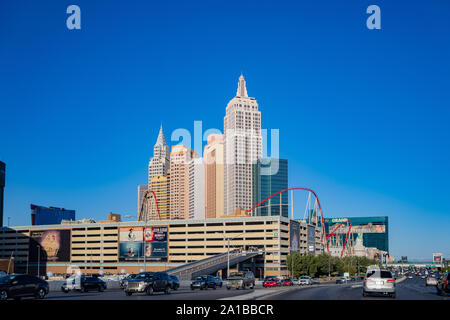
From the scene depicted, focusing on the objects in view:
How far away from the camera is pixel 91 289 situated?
176ft

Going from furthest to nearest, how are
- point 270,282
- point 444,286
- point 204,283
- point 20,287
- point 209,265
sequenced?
point 209,265, point 270,282, point 204,283, point 444,286, point 20,287

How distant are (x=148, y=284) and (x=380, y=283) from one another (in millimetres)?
18903

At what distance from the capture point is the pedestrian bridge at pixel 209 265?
128650 millimetres

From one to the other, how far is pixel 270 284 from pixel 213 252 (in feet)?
406

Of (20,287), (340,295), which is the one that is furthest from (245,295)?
(20,287)

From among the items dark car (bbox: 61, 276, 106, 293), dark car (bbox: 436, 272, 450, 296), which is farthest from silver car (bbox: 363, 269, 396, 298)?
dark car (bbox: 61, 276, 106, 293)

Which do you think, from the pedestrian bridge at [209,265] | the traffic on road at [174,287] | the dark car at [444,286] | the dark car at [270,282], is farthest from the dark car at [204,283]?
the pedestrian bridge at [209,265]

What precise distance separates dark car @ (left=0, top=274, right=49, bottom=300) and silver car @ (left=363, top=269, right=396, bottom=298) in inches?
959

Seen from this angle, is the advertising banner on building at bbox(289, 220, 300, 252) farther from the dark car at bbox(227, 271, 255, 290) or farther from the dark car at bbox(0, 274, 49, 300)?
the dark car at bbox(0, 274, 49, 300)

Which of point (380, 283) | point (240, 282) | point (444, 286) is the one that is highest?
point (380, 283)

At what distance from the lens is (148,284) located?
44.1 m

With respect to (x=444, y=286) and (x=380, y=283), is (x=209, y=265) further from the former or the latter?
(x=380, y=283)

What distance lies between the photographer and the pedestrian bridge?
128650 millimetres
